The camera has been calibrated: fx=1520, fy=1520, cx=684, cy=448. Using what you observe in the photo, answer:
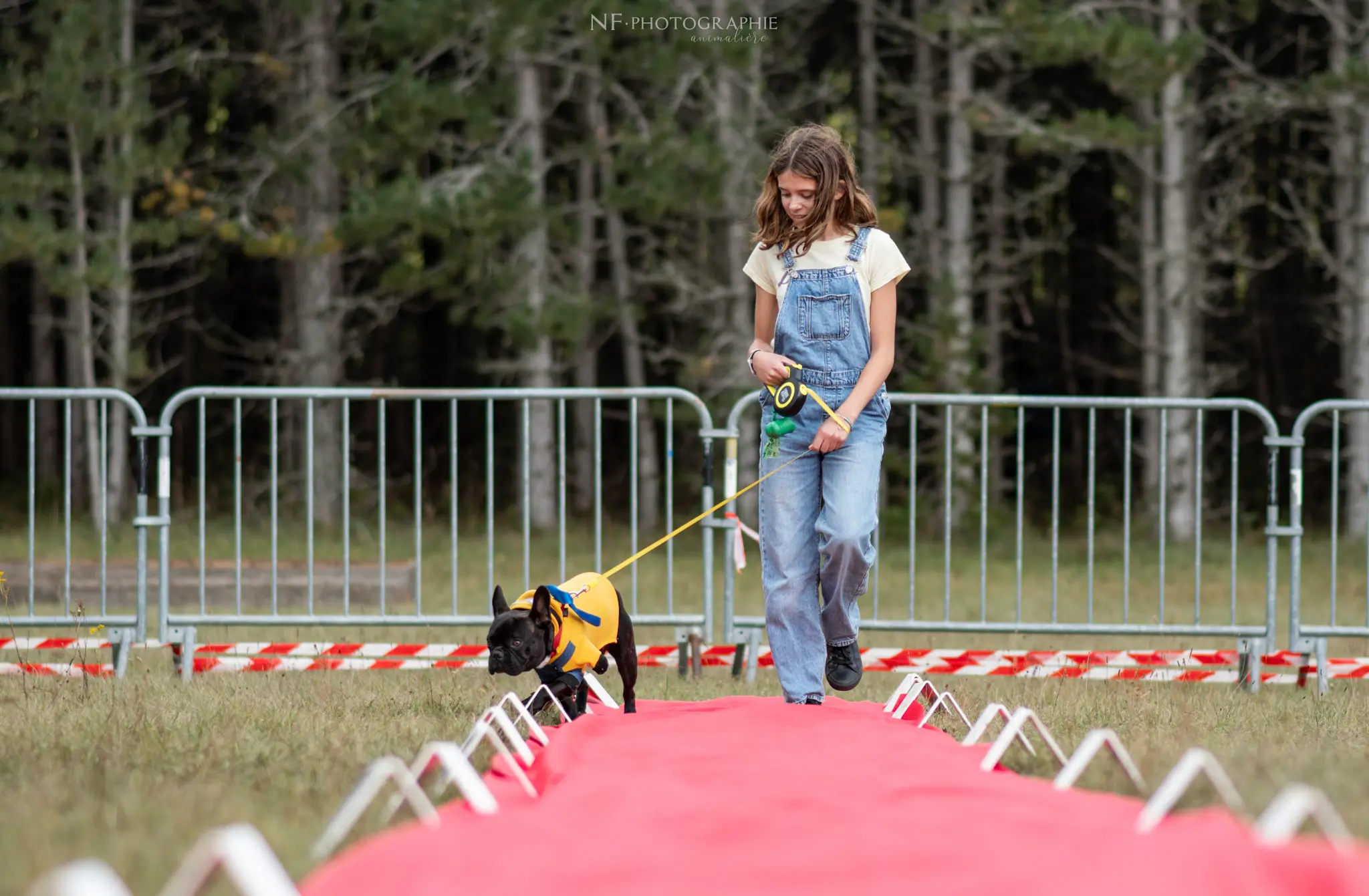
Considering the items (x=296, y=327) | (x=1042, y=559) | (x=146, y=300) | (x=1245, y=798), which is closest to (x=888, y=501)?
(x=1042, y=559)

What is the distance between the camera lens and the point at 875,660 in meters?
7.15

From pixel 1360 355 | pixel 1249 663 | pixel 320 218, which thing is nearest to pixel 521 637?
pixel 1249 663

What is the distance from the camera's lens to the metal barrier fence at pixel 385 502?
7562 mm

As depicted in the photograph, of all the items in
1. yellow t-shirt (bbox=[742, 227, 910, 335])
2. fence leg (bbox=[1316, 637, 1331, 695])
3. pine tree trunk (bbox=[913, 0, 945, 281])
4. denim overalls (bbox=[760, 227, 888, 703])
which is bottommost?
fence leg (bbox=[1316, 637, 1331, 695])

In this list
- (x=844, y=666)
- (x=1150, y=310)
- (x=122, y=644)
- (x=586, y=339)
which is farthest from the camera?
(x=586, y=339)

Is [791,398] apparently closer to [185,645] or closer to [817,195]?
[817,195]

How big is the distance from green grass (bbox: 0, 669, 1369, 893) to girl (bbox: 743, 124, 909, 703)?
609 millimetres

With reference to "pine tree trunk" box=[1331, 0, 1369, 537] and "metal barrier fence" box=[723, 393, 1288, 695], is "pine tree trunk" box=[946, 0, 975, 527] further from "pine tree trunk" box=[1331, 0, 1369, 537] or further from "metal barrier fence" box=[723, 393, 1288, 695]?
"pine tree trunk" box=[1331, 0, 1369, 537]

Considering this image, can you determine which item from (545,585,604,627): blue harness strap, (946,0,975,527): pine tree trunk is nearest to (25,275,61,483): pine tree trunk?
(946,0,975,527): pine tree trunk

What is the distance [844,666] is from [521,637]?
126 centimetres

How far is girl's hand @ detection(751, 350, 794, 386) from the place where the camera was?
5352 mm

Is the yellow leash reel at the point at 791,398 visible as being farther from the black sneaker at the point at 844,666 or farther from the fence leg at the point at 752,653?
the fence leg at the point at 752,653

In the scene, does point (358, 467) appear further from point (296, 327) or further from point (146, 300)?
point (296, 327)

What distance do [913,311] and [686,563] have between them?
32.6 ft
